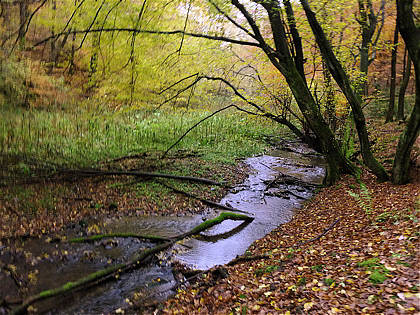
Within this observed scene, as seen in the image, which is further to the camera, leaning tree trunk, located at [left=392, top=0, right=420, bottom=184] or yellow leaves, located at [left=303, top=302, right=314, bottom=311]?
leaning tree trunk, located at [left=392, top=0, right=420, bottom=184]

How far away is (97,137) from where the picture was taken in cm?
1370

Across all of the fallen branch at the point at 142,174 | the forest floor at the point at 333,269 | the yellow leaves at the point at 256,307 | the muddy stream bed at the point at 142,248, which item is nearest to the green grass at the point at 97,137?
the fallen branch at the point at 142,174

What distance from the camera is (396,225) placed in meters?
5.05

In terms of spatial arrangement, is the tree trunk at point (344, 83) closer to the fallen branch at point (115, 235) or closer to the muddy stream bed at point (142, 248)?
the muddy stream bed at point (142, 248)

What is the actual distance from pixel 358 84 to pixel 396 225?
911cm

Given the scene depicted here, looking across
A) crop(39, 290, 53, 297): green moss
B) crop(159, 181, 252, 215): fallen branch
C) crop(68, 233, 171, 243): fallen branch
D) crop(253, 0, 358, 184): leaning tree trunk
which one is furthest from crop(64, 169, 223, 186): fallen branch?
crop(39, 290, 53, 297): green moss

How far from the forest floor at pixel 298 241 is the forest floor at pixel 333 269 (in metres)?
0.02

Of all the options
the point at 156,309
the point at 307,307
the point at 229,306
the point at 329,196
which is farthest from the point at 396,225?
the point at 156,309

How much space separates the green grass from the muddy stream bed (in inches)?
169

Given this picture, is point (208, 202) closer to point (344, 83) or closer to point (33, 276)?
point (33, 276)

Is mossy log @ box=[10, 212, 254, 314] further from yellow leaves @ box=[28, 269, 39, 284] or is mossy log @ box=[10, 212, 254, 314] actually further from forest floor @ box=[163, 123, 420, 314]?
forest floor @ box=[163, 123, 420, 314]

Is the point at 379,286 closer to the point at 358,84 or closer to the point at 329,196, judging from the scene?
the point at 329,196

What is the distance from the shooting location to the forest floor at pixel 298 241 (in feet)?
11.5

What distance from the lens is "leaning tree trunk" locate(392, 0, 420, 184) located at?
639 cm
